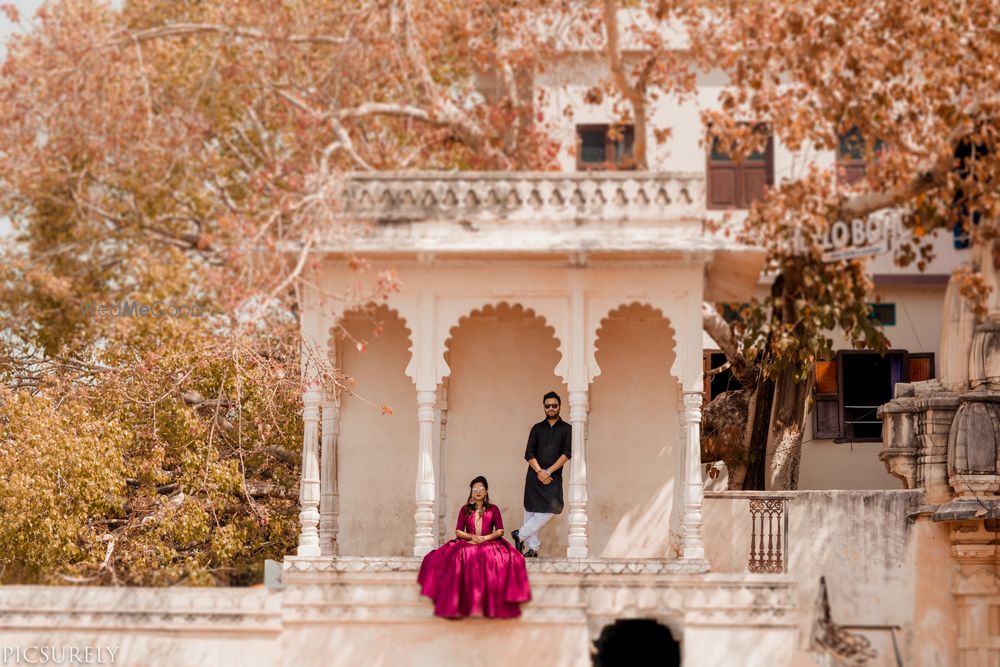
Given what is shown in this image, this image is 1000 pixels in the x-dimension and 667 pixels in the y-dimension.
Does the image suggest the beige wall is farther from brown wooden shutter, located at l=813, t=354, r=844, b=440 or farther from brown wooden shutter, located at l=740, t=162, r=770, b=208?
brown wooden shutter, located at l=740, t=162, r=770, b=208

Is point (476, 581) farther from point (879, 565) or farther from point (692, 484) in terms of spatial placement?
point (879, 565)

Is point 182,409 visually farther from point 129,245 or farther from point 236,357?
point 129,245

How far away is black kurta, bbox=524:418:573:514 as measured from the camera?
15.6 metres

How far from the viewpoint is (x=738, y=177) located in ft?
79.9

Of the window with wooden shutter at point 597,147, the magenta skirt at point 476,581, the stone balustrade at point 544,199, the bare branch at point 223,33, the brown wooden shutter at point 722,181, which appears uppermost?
the bare branch at point 223,33

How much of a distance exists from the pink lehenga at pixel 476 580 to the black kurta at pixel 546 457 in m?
1.01

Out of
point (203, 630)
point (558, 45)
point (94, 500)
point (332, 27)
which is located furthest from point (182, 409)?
→ point (558, 45)

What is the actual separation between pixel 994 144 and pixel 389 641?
A: 856 cm

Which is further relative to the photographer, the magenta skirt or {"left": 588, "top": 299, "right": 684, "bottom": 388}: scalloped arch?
{"left": 588, "top": 299, "right": 684, "bottom": 388}: scalloped arch

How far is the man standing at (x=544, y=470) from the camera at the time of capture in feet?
51.3

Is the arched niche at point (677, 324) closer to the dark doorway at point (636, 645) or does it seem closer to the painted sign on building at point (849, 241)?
the dark doorway at point (636, 645)

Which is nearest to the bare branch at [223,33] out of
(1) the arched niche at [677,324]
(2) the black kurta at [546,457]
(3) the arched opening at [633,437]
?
(3) the arched opening at [633,437]

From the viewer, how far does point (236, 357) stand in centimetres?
1644

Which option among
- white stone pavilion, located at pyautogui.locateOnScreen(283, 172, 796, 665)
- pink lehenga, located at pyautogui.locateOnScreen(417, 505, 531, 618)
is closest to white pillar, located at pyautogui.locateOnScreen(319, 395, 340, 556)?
white stone pavilion, located at pyautogui.locateOnScreen(283, 172, 796, 665)
